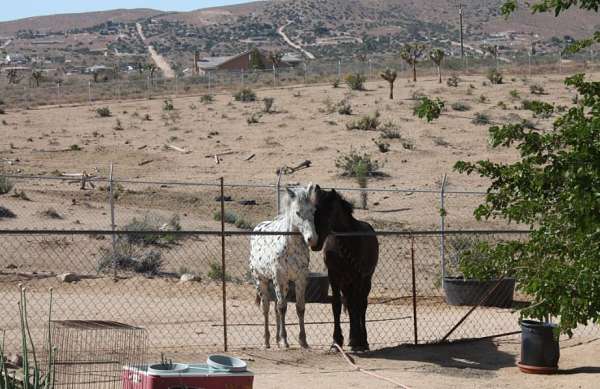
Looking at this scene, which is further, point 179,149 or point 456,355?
point 179,149

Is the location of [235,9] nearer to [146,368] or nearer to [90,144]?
[90,144]

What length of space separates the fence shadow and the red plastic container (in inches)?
189

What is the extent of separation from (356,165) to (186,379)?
24.8 meters

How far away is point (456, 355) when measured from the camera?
14578 mm

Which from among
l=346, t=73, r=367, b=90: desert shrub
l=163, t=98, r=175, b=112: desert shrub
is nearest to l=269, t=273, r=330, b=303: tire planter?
l=163, t=98, r=175, b=112: desert shrub

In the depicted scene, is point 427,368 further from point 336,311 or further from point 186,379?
point 186,379

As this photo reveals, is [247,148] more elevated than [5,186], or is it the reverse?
[247,148]

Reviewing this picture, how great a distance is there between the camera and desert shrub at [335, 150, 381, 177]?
33656 millimetres

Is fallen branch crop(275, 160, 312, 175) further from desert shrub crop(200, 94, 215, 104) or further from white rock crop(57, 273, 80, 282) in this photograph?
desert shrub crop(200, 94, 215, 104)

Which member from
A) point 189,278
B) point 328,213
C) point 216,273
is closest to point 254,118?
point 216,273

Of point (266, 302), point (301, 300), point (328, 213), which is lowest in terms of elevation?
point (266, 302)

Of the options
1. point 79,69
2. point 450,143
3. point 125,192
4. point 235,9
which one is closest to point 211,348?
point 125,192

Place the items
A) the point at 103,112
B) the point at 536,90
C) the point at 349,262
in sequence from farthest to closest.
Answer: the point at 536,90 → the point at 103,112 → the point at 349,262

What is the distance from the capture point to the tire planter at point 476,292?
60.3 ft
